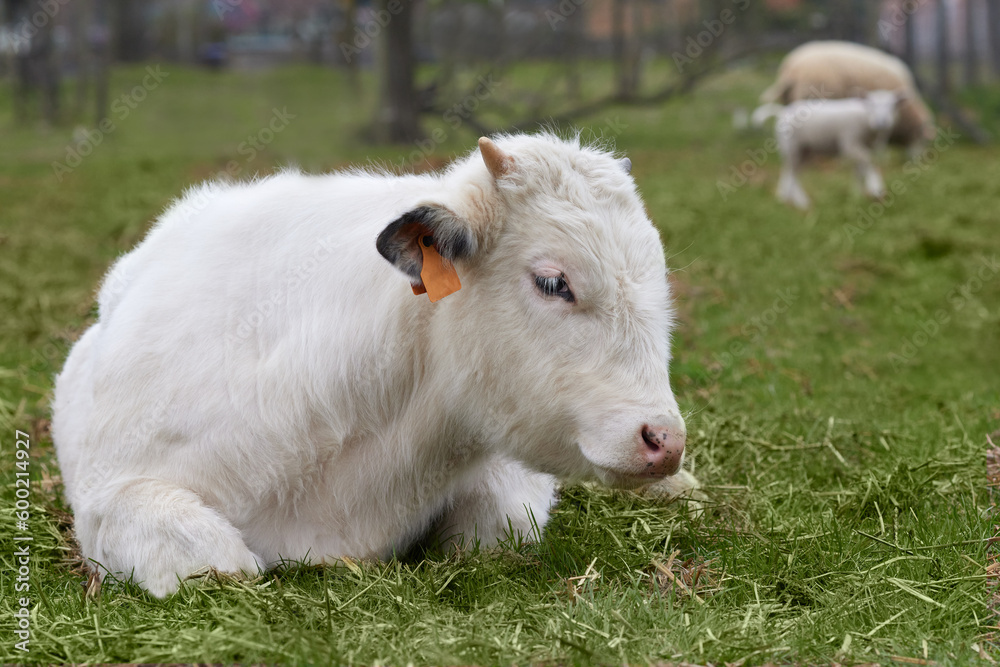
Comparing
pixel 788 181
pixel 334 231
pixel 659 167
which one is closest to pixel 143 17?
pixel 659 167

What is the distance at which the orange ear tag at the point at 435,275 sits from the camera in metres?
3.37

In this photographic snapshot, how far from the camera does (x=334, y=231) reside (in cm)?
392

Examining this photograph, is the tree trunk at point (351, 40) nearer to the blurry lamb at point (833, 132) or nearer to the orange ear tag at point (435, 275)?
the blurry lamb at point (833, 132)

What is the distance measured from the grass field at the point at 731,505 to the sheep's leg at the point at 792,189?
1.28 meters

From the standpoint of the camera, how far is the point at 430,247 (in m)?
3.39

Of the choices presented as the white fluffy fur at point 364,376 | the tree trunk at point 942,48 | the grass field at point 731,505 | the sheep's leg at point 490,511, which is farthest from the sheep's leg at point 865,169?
the white fluffy fur at point 364,376

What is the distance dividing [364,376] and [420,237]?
0.60 meters

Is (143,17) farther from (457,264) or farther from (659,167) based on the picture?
(457,264)

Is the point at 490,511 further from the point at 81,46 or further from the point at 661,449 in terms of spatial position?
the point at 81,46

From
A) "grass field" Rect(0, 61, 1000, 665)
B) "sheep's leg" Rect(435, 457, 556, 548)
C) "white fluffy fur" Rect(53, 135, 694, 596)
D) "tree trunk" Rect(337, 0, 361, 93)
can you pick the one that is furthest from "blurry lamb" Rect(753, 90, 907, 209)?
"white fluffy fur" Rect(53, 135, 694, 596)

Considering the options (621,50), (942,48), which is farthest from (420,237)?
(942,48)

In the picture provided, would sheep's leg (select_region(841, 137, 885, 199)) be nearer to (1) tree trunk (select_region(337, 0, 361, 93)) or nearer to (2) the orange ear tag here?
(1) tree trunk (select_region(337, 0, 361, 93))

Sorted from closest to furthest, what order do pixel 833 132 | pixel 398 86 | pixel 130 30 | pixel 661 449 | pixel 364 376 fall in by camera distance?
1. pixel 661 449
2. pixel 364 376
3. pixel 833 132
4. pixel 398 86
5. pixel 130 30

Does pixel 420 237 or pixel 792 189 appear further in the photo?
pixel 792 189
